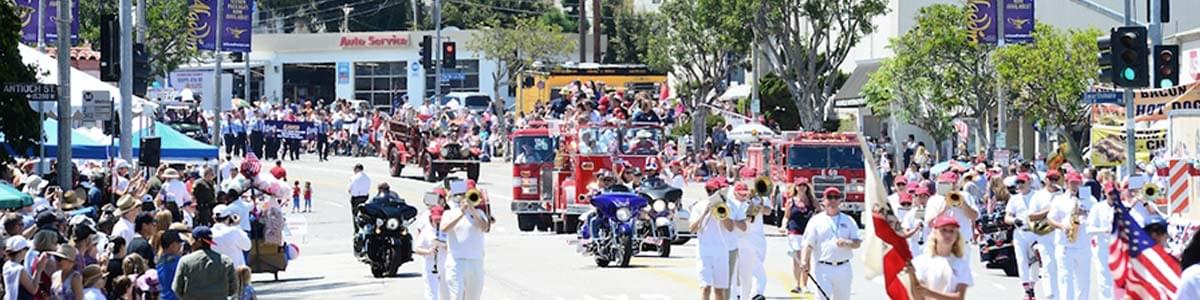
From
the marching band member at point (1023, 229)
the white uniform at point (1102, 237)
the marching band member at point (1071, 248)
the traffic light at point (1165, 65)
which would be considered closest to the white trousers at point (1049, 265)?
the marching band member at point (1071, 248)

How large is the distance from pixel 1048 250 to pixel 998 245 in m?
6.94

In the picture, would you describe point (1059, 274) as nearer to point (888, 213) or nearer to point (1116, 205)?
point (1116, 205)

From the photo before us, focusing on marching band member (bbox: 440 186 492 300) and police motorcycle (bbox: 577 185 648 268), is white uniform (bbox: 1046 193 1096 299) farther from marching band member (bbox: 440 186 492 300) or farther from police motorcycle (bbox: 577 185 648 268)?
police motorcycle (bbox: 577 185 648 268)

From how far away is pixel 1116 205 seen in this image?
49.2 ft

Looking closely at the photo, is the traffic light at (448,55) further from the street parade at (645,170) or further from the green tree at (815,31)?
the green tree at (815,31)

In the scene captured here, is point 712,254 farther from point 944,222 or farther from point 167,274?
point 944,222

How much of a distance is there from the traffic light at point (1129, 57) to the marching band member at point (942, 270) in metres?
14.8

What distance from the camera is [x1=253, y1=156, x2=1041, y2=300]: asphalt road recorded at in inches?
995

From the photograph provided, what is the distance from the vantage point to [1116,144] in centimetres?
4181

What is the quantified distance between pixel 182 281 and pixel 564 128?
22.6 meters

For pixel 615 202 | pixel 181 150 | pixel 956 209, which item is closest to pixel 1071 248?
pixel 956 209

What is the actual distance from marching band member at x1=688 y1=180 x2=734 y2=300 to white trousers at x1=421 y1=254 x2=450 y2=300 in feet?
8.50

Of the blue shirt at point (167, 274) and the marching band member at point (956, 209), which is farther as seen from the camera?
the marching band member at point (956, 209)

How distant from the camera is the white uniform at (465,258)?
20.2 metres
